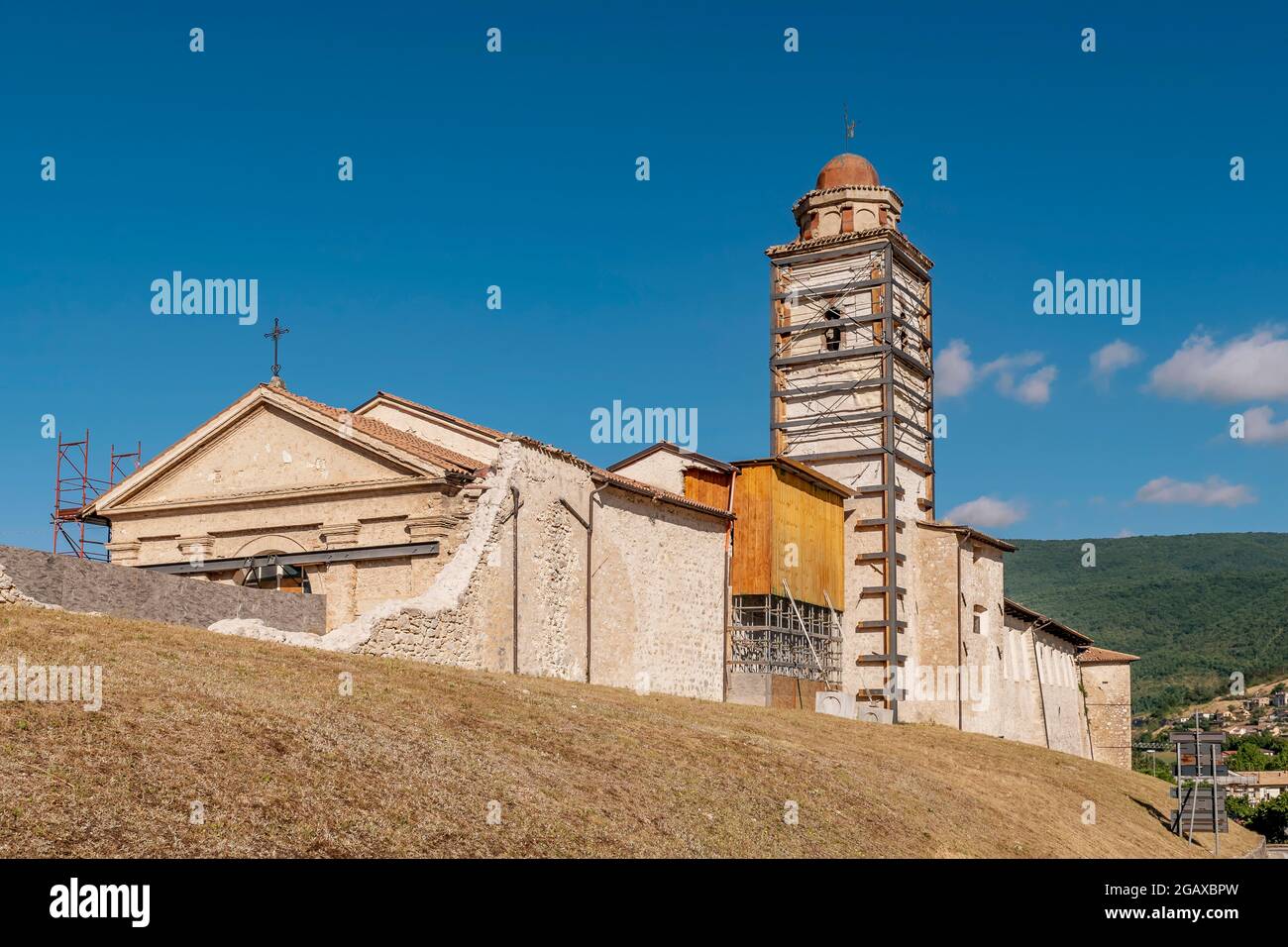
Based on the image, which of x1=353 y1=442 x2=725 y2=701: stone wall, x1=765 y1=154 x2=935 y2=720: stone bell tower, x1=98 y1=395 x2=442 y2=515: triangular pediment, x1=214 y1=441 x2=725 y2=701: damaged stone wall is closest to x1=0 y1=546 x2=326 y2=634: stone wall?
x1=214 y1=441 x2=725 y2=701: damaged stone wall

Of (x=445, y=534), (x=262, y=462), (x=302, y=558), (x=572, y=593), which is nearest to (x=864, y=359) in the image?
(x=572, y=593)

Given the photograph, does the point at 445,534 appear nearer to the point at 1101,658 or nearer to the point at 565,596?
the point at 565,596

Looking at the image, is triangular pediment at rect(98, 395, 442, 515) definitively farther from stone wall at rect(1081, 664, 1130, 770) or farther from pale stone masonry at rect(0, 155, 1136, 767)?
stone wall at rect(1081, 664, 1130, 770)

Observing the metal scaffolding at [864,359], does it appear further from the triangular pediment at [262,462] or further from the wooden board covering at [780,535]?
the triangular pediment at [262,462]

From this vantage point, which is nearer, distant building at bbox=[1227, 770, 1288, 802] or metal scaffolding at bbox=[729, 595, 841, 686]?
metal scaffolding at bbox=[729, 595, 841, 686]

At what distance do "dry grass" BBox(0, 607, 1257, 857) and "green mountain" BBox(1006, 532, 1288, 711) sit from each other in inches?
3726

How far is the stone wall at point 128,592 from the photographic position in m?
22.8

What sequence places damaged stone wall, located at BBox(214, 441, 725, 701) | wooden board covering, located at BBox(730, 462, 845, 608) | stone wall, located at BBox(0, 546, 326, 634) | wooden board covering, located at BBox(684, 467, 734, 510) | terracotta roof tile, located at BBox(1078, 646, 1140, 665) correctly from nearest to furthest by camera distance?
1. stone wall, located at BBox(0, 546, 326, 634)
2. damaged stone wall, located at BBox(214, 441, 725, 701)
3. wooden board covering, located at BBox(730, 462, 845, 608)
4. wooden board covering, located at BBox(684, 467, 734, 510)
5. terracotta roof tile, located at BBox(1078, 646, 1140, 665)

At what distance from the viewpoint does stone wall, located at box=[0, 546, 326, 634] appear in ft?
74.6

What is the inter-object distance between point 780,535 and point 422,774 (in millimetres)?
23602

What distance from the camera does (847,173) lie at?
49500 mm

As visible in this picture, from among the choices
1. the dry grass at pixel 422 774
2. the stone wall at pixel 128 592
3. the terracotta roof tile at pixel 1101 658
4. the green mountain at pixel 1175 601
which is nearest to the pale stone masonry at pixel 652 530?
the stone wall at pixel 128 592
